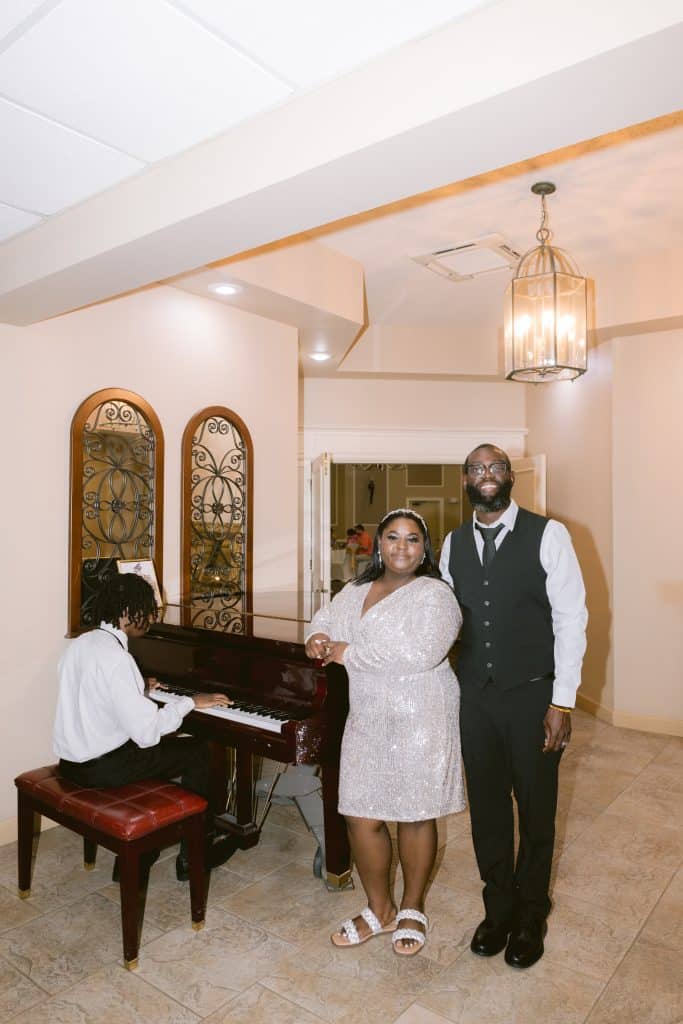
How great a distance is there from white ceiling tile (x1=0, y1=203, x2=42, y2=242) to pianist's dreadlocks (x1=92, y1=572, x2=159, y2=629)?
1.37 metres

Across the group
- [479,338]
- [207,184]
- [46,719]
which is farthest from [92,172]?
[479,338]

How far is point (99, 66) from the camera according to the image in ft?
6.24

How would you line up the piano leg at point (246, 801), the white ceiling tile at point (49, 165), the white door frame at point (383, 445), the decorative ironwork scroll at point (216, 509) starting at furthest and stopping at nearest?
1. the white door frame at point (383, 445)
2. the decorative ironwork scroll at point (216, 509)
3. the piano leg at point (246, 801)
4. the white ceiling tile at point (49, 165)

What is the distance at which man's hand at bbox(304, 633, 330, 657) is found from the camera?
2.44 meters

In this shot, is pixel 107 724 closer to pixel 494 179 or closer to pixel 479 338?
pixel 494 179

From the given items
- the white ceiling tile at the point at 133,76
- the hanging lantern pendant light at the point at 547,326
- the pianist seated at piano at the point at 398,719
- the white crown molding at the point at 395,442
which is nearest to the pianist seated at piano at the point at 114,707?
the pianist seated at piano at the point at 398,719

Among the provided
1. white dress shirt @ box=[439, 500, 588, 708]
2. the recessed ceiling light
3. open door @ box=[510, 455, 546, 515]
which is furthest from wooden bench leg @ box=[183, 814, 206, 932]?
open door @ box=[510, 455, 546, 515]

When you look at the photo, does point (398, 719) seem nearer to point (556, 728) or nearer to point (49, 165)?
point (556, 728)

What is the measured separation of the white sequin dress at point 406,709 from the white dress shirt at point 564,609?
32 cm

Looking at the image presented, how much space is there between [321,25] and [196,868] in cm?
257

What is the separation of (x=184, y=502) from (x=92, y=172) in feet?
6.37

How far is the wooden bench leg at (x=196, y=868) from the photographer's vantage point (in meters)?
2.53

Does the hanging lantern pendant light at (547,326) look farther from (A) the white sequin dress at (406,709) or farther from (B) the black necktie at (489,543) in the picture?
(A) the white sequin dress at (406,709)

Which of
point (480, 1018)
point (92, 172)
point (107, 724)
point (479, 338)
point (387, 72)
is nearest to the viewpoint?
point (387, 72)
